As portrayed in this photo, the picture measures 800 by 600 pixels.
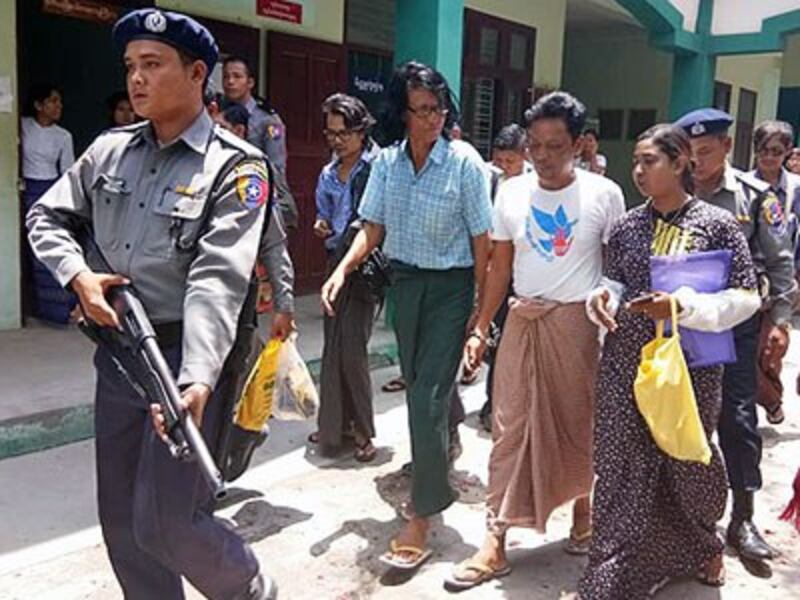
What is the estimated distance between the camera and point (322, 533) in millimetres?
3336

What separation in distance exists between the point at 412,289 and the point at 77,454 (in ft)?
6.43

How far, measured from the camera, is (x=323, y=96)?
730cm

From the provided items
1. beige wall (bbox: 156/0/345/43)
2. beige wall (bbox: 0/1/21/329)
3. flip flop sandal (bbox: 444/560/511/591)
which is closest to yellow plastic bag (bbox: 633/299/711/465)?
flip flop sandal (bbox: 444/560/511/591)

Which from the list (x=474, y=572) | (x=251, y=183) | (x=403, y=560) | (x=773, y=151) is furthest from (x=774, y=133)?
(x=251, y=183)

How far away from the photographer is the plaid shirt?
306 cm

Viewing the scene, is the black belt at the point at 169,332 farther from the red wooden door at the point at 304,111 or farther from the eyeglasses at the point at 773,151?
the red wooden door at the point at 304,111

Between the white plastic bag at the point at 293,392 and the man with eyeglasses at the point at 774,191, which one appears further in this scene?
the man with eyeglasses at the point at 774,191

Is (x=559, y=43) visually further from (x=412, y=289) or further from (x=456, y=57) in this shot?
(x=412, y=289)

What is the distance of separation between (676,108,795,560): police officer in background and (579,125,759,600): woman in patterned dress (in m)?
0.40

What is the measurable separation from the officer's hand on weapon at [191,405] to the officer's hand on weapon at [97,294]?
10.2 inches

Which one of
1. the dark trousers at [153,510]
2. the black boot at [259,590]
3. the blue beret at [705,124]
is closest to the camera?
the dark trousers at [153,510]

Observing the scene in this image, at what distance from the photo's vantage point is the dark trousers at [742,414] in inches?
123

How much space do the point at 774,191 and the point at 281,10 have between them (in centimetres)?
427

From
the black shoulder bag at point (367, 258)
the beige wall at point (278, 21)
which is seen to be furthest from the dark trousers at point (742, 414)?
the beige wall at point (278, 21)
